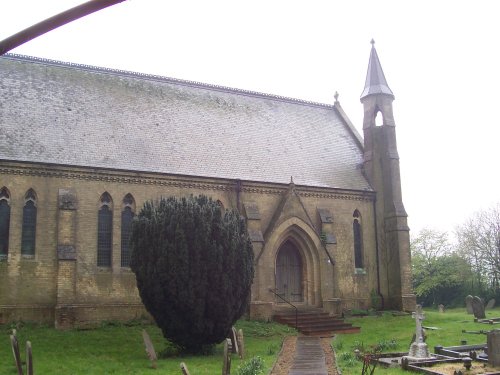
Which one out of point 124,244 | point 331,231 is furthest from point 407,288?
point 124,244

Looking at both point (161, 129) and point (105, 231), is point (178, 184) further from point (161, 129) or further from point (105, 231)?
point (105, 231)

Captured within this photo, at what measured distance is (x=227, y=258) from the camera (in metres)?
19.0

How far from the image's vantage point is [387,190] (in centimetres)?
3272

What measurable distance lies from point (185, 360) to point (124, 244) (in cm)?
1027

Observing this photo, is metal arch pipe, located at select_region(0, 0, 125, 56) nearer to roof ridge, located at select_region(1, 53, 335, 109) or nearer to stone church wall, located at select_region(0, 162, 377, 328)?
stone church wall, located at select_region(0, 162, 377, 328)

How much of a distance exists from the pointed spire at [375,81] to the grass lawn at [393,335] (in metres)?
13.5

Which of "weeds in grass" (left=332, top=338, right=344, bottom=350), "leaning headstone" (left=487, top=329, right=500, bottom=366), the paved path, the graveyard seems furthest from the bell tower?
"leaning headstone" (left=487, top=329, right=500, bottom=366)

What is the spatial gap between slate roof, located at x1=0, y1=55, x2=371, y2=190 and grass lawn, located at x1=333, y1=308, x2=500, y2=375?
812 centimetres

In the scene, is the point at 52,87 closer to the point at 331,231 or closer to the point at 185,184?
the point at 185,184

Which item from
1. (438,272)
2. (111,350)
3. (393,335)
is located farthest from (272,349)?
(438,272)

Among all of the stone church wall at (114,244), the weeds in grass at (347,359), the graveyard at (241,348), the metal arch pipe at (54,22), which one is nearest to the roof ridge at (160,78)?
the stone church wall at (114,244)

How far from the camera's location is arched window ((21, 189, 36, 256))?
2444 cm

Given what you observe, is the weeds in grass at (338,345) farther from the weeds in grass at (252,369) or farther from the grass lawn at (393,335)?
the weeds in grass at (252,369)

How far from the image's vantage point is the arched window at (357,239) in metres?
32.2
